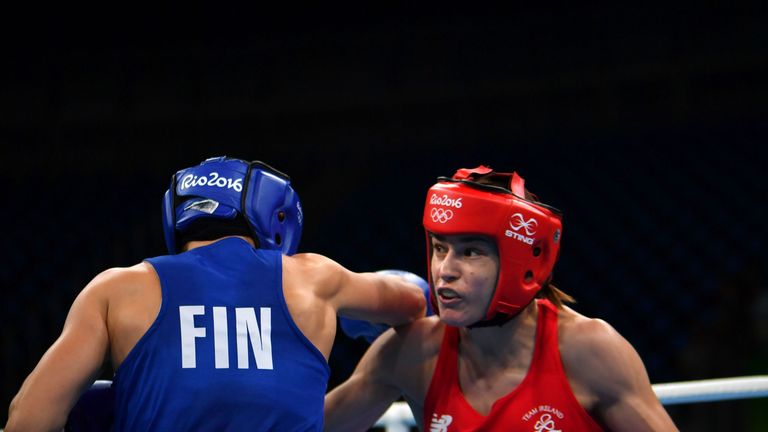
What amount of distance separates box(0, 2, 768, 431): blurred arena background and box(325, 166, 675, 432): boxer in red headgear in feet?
12.9

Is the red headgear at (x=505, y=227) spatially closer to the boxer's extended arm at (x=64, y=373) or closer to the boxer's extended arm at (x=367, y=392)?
the boxer's extended arm at (x=367, y=392)

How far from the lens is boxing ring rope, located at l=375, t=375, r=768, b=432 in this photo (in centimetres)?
227

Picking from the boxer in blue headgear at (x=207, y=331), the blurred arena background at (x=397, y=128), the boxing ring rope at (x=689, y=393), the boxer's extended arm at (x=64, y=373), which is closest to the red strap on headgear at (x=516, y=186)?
the boxer in blue headgear at (x=207, y=331)

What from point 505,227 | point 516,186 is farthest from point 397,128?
point 505,227

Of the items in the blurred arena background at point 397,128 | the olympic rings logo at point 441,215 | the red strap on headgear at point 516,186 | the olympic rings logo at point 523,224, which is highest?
the red strap on headgear at point 516,186

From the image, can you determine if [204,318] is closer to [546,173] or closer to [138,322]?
[138,322]

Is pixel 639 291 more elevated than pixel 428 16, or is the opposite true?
pixel 428 16

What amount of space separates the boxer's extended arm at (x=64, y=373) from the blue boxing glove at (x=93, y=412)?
131 mm

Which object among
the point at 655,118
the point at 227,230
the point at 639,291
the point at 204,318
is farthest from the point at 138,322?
the point at 655,118

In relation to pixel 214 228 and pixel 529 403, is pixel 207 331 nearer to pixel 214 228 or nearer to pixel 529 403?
pixel 214 228

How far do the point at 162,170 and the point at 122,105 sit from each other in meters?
0.69

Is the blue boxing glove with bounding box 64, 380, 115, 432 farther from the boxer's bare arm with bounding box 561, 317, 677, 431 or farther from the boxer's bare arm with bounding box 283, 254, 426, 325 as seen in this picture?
the boxer's bare arm with bounding box 561, 317, 677, 431

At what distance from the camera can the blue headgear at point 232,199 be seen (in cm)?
178

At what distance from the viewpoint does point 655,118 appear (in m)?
8.01
